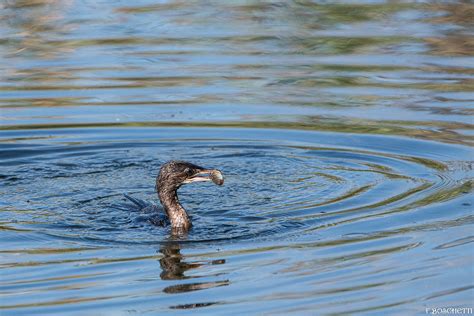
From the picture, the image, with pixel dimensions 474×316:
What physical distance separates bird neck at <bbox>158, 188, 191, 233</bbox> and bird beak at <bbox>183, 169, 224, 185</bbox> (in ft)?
0.65

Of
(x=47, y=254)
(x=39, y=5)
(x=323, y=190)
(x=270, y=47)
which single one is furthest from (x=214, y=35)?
(x=47, y=254)

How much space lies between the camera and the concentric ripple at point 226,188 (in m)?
10.6

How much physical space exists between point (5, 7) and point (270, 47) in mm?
4758

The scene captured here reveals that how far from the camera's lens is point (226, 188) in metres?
12.0

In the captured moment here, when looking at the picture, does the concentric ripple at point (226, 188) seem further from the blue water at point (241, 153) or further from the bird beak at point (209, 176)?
the bird beak at point (209, 176)

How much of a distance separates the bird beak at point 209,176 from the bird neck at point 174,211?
197mm

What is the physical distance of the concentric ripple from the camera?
10.6 m

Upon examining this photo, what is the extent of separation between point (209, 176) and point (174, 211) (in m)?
0.47

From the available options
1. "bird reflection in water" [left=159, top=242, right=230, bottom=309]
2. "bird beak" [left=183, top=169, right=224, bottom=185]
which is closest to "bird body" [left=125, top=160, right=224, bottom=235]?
"bird beak" [left=183, top=169, right=224, bottom=185]

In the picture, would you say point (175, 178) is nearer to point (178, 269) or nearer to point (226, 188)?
point (226, 188)

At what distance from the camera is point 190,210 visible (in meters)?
11.6

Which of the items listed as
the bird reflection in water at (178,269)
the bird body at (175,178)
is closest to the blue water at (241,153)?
the bird reflection in water at (178,269)

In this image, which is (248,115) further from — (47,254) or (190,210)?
(47,254)

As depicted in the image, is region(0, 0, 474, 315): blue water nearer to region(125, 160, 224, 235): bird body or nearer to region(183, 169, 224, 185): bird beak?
region(125, 160, 224, 235): bird body
